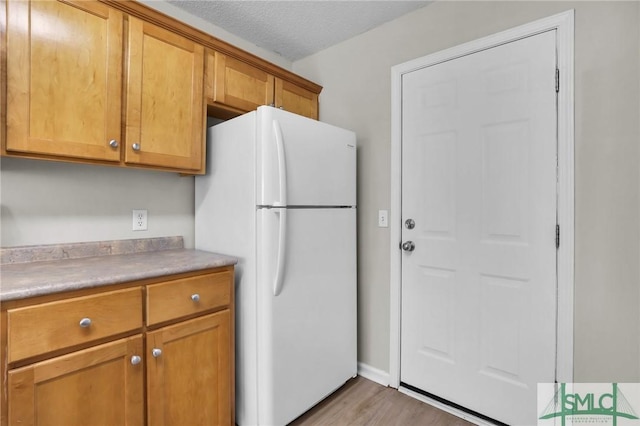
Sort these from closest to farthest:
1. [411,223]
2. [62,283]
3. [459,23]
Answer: [62,283], [459,23], [411,223]

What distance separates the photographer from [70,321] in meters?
1.10

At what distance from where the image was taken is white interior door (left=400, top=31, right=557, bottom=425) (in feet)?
5.12

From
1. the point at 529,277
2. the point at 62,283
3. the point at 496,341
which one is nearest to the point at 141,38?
the point at 62,283

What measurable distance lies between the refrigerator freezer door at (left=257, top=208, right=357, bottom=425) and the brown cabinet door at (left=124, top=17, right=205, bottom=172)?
22.3 inches

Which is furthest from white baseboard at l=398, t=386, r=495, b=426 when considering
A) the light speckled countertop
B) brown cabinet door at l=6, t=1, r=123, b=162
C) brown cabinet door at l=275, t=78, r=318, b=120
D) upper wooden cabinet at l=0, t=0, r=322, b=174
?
brown cabinet door at l=6, t=1, r=123, b=162

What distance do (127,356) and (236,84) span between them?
1516 millimetres

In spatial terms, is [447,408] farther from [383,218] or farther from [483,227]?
[383,218]

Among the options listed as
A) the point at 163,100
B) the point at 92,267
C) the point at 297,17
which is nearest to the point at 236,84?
the point at 163,100

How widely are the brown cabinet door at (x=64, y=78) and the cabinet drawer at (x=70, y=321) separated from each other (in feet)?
2.10

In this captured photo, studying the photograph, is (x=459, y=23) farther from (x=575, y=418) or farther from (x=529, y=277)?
(x=575, y=418)

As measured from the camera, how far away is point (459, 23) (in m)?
1.82

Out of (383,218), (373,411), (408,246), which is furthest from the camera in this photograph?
(383,218)

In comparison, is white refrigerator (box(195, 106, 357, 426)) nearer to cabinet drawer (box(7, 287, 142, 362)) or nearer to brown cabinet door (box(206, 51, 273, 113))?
brown cabinet door (box(206, 51, 273, 113))

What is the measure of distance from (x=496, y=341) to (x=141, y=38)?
2364 millimetres
